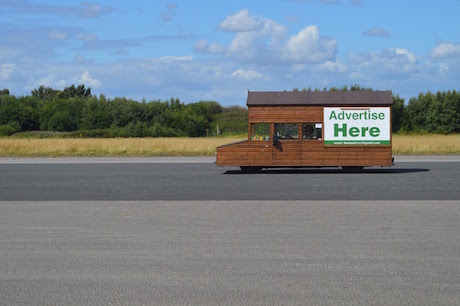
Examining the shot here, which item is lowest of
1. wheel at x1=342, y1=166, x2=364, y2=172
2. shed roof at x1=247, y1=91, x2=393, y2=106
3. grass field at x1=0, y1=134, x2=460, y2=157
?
wheel at x1=342, y1=166, x2=364, y2=172

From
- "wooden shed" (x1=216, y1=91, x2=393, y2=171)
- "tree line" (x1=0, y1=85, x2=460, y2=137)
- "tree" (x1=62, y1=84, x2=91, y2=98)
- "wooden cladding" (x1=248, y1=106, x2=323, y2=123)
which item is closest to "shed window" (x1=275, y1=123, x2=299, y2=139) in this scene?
"wooden shed" (x1=216, y1=91, x2=393, y2=171)

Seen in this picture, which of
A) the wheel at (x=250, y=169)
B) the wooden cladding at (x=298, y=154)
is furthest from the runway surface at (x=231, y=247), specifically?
the wheel at (x=250, y=169)

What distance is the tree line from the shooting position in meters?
91.4

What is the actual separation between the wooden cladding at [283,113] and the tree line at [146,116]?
6177 centimetres

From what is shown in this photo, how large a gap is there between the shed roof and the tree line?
6159 centimetres

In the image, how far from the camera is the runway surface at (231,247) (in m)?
6.73

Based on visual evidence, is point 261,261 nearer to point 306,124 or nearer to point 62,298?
point 62,298

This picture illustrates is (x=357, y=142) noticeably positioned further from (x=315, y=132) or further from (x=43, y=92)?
(x=43, y=92)

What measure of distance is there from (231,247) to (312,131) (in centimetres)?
1655

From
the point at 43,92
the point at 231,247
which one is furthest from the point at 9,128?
the point at 231,247

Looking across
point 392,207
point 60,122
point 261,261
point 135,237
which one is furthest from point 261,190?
point 60,122

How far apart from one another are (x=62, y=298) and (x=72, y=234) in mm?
3849

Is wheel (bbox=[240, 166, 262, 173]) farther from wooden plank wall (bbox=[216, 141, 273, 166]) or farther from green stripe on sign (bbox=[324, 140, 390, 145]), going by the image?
green stripe on sign (bbox=[324, 140, 390, 145])

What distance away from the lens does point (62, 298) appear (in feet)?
21.4
